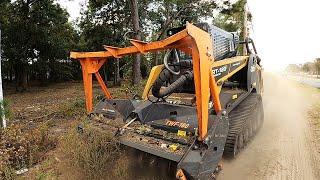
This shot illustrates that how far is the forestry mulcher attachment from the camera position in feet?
14.3

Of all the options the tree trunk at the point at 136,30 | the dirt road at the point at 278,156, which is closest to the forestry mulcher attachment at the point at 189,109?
the dirt road at the point at 278,156

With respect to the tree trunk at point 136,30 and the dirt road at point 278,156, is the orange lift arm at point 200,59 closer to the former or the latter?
the dirt road at point 278,156

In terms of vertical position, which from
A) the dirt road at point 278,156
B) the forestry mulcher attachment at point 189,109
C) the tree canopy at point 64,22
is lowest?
the dirt road at point 278,156

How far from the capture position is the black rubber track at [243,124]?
5.96 meters

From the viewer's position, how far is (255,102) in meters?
7.70

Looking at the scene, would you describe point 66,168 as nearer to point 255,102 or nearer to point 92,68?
point 92,68

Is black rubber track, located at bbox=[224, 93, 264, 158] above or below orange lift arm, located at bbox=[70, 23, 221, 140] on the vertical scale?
below

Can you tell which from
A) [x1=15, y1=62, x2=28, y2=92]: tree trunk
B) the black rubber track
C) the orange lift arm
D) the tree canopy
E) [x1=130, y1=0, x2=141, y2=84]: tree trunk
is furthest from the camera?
[x1=15, y1=62, x2=28, y2=92]: tree trunk

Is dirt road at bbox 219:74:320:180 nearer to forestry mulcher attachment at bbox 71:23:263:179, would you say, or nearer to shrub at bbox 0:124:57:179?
forestry mulcher attachment at bbox 71:23:263:179

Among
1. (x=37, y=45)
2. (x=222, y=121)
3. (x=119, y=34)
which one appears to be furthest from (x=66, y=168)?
(x=119, y=34)

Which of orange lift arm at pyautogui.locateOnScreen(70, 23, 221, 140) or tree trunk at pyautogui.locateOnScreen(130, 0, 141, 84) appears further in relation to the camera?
tree trunk at pyautogui.locateOnScreen(130, 0, 141, 84)

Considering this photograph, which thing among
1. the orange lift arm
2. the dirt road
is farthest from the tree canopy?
the orange lift arm

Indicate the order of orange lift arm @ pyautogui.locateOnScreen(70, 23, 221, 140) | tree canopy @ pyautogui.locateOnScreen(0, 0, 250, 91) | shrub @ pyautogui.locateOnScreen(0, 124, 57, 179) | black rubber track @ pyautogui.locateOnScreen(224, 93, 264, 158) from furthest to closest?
tree canopy @ pyautogui.locateOnScreen(0, 0, 250, 91) < black rubber track @ pyautogui.locateOnScreen(224, 93, 264, 158) < shrub @ pyautogui.locateOnScreen(0, 124, 57, 179) < orange lift arm @ pyautogui.locateOnScreen(70, 23, 221, 140)

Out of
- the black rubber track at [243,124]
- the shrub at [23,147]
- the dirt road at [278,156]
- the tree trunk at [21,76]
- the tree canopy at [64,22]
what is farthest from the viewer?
the tree trunk at [21,76]
